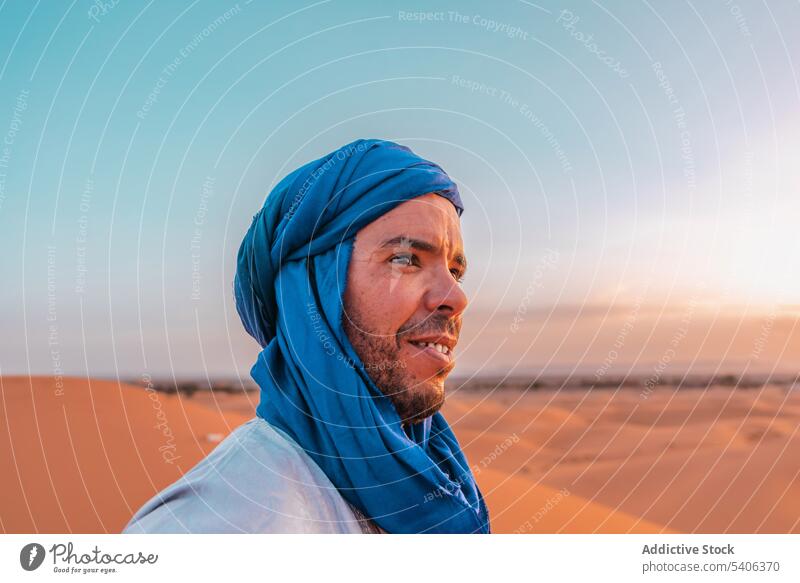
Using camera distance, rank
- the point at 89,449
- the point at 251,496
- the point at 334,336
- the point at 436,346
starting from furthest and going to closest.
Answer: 1. the point at 89,449
2. the point at 436,346
3. the point at 334,336
4. the point at 251,496

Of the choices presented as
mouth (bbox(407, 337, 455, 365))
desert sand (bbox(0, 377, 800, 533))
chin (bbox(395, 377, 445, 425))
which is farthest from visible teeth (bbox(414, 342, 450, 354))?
desert sand (bbox(0, 377, 800, 533))

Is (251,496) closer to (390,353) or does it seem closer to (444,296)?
(390,353)

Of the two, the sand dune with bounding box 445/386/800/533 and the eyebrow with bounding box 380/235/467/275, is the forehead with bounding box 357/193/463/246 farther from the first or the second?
the sand dune with bounding box 445/386/800/533

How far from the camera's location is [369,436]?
261 cm

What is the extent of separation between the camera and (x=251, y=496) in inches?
94.3

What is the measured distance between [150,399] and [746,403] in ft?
27.1

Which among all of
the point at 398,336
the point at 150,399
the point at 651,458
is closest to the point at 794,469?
the point at 651,458

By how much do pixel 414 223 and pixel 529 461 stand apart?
22.9 feet

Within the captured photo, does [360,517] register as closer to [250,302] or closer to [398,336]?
[398,336]

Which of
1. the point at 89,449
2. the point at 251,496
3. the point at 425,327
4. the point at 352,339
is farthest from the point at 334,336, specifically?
the point at 89,449

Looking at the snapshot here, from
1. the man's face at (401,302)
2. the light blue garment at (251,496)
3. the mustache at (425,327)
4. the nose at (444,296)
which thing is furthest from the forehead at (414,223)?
the light blue garment at (251,496)

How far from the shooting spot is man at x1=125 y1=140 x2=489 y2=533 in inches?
102

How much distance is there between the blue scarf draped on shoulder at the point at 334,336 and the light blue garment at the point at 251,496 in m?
0.08

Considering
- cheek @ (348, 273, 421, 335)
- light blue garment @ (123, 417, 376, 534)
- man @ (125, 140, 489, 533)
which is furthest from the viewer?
cheek @ (348, 273, 421, 335)
